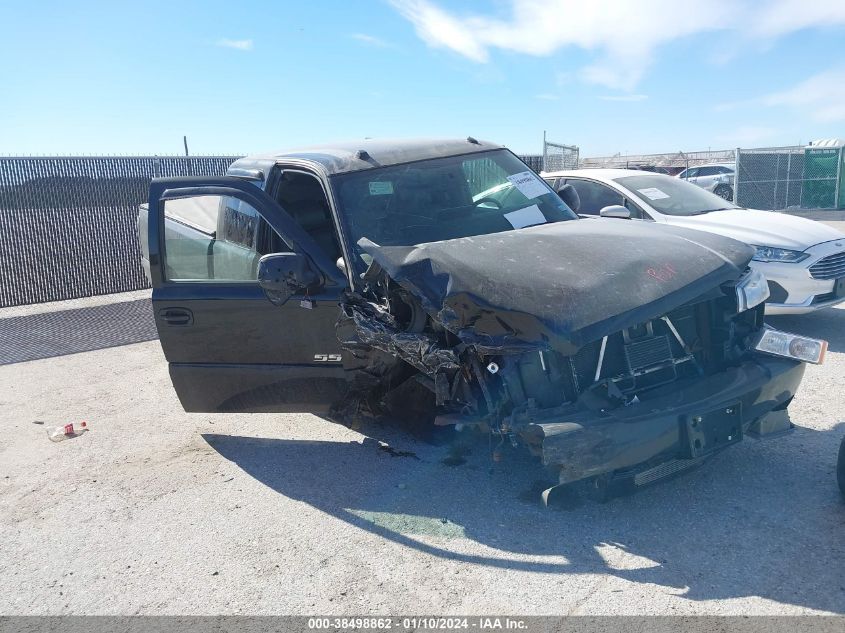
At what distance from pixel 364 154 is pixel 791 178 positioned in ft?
62.5

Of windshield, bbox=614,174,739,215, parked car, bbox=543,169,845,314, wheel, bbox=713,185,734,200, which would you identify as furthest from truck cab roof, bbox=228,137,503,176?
wheel, bbox=713,185,734,200

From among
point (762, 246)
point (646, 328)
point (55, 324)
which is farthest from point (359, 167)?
point (55, 324)

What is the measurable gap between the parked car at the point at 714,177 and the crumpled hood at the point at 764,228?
17964mm

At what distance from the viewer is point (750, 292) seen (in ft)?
12.7

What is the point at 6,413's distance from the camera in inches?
241

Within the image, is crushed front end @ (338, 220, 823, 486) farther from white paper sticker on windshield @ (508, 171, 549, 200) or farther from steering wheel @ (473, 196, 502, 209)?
white paper sticker on windshield @ (508, 171, 549, 200)

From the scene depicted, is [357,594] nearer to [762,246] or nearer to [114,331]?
[762,246]

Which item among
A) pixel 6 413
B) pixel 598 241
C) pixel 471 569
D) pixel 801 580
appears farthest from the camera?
pixel 6 413

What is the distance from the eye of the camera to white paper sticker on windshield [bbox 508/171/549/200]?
508 cm

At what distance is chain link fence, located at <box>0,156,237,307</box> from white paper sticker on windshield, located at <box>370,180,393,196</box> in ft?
26.9

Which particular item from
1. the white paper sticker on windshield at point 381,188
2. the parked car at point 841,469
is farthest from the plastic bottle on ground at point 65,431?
the parked car at point 841,469

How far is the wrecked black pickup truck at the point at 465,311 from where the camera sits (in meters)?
3.37

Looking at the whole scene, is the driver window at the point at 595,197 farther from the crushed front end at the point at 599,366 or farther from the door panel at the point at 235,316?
the door panel at the point at 235,316

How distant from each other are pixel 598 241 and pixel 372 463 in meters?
2.04
